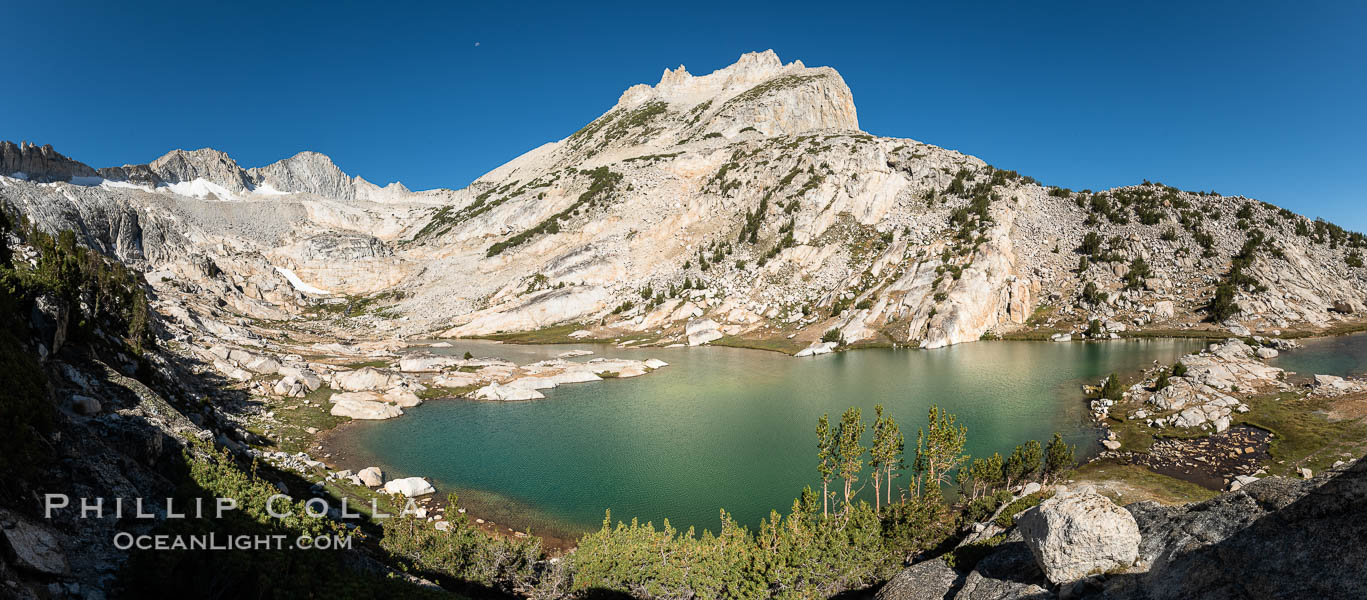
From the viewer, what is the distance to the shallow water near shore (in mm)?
29750

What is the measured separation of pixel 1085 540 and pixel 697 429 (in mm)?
33311

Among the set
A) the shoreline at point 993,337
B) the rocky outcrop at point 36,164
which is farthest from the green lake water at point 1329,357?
the rocky outcrop at point 36,164

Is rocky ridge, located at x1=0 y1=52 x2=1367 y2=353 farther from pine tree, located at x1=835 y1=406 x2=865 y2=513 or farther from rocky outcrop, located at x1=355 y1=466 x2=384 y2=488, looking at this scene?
rocky outcrop, located at x1=355 y1=466 x2=384 y2=488

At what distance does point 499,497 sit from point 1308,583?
31.6 metres

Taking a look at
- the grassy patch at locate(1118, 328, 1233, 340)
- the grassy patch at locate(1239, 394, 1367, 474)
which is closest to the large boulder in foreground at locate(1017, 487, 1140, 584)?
the grassy patch at locate(1239, 394, 1367, 474)

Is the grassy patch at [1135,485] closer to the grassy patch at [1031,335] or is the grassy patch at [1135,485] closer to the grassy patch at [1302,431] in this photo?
the grassy patch at [1302,431]

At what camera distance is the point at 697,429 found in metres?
43.0

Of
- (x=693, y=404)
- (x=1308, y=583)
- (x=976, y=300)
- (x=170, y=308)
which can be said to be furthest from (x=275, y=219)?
(x=1308, y=583)

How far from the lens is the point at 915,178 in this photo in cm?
13000

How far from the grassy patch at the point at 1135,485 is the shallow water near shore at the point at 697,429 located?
4.03 meters

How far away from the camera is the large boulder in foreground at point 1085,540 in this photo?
10961 millimetres

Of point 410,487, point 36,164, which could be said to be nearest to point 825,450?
point 410,487

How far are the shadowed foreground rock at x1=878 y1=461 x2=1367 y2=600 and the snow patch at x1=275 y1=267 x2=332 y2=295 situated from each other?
7351 inches

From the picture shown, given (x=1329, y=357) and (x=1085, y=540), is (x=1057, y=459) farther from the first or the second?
(x=1329, y=357)
